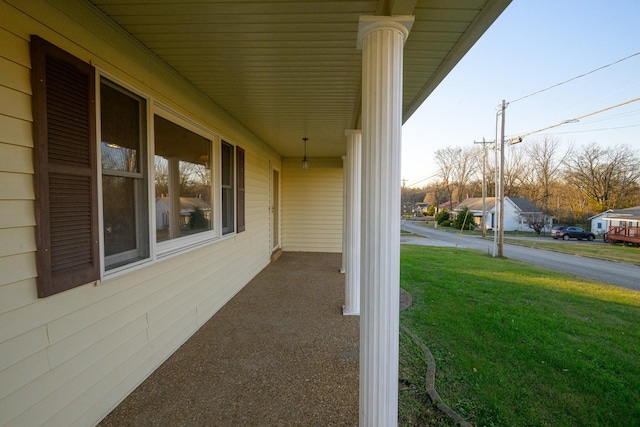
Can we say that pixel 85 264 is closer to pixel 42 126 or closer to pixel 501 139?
pixel 42 126

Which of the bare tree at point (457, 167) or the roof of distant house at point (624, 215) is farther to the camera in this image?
the bare tree at point (457, 167)

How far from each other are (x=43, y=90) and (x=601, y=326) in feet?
Result: 19.5

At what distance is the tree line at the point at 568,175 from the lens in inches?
933

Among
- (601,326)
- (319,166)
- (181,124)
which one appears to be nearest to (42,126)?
(181,124)

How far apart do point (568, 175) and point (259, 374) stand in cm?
3382

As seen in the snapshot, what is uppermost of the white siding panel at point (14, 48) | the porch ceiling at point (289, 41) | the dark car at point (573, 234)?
the porch ceiling at point (289, 41)

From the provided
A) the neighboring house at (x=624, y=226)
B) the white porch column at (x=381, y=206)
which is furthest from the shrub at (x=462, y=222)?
the white porch column at (x=381, y=206)

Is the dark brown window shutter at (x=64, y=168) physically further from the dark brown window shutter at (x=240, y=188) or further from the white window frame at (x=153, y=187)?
the dark brown window shutter at (x=240, y=188)

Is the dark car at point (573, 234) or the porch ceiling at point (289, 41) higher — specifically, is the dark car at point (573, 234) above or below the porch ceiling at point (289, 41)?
below

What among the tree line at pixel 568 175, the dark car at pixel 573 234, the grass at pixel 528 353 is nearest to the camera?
the grass at pixel 528 353

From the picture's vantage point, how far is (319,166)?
316 inches

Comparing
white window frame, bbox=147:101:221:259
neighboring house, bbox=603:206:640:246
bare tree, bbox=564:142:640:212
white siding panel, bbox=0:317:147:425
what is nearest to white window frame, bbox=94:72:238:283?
white window frame, bbox=147:101:221:259

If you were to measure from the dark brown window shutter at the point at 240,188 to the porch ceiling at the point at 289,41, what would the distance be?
43.2 inches

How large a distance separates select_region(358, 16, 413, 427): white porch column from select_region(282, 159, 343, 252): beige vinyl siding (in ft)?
21.5
